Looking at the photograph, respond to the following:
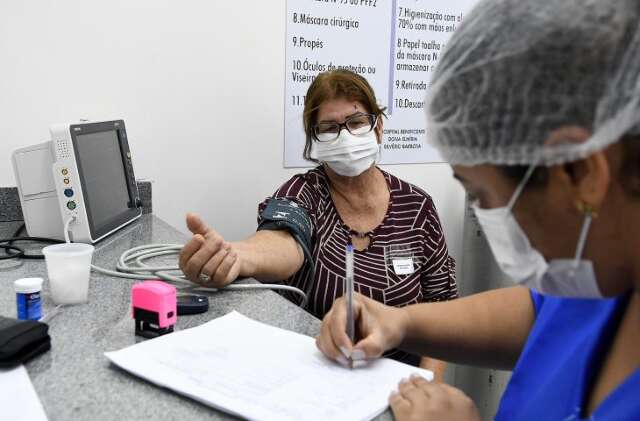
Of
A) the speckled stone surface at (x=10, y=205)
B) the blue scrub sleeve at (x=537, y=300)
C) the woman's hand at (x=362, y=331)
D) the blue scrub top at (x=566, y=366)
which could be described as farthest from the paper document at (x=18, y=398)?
the speckled stone surface at (x=10, y=205)

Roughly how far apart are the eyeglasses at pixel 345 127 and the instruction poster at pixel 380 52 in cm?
41

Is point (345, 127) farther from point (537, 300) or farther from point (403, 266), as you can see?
point (537, 300)

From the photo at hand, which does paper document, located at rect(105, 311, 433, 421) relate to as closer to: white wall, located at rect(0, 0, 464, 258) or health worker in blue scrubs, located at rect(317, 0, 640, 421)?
health worker in blue scrubs, located at rect(317, 0, 640, 421)

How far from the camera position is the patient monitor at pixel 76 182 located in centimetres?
138

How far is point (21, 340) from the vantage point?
81 centimetres

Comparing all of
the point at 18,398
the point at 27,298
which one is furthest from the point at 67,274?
the point at 18,398

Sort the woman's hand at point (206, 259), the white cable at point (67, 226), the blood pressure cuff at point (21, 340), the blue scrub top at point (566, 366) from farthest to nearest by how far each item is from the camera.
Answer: the white cable at point (67, 226) → the woman's hand at point (206, 259) → the blood pressure cuff at point (21, 340) → the blue scrub top at point (566, 366)

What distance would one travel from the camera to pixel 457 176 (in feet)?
2.26

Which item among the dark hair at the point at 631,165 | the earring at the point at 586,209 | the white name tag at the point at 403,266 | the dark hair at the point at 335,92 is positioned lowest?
the white name tag at the point at 403,266

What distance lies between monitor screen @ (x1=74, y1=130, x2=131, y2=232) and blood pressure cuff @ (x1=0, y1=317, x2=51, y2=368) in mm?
597

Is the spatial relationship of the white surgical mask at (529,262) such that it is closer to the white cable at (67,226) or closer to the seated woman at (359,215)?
the seated woman at (359,215)

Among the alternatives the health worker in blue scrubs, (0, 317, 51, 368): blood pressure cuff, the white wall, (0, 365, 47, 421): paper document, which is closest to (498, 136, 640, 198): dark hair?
the health worker in blue scrubs

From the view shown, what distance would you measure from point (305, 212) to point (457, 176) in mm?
951

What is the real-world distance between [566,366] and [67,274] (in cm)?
83
